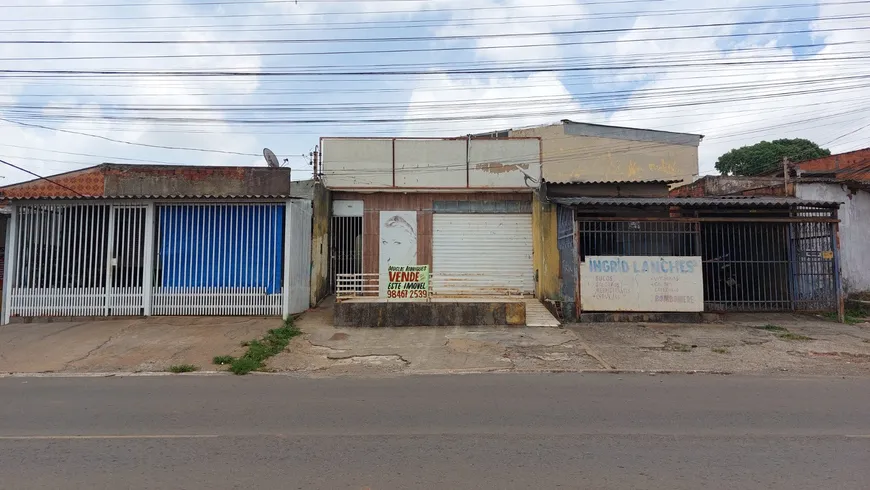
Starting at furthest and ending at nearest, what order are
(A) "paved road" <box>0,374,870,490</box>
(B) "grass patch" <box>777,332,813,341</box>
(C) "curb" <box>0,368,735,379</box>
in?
(B) "grass patch" <box>777,332,813,341</box>, (C) "curb" <box>0,368,735,379</box>, (A) "paved road" <box>0,374,870,490</box>

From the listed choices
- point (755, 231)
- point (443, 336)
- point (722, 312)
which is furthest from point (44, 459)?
point (755, 231)

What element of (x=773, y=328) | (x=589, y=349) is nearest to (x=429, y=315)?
(x=589, y=349)

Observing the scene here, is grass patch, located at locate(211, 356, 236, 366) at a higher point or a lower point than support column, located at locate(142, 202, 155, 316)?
lower

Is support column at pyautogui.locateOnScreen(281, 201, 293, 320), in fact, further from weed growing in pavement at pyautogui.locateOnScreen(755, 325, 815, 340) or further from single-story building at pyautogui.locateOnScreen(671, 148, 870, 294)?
single-story building at pyautogui.locateOnScreen(671, 148, 870, 294)

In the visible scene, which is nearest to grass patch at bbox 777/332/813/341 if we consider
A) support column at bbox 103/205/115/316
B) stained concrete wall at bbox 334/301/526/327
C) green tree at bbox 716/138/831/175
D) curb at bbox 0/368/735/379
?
curb at bbox 0/368/735/379

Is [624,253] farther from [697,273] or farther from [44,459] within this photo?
[44,459]

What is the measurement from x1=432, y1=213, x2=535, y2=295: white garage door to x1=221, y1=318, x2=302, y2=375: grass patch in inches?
233

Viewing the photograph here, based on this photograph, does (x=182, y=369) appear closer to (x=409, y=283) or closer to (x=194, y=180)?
(x=409, y=283)

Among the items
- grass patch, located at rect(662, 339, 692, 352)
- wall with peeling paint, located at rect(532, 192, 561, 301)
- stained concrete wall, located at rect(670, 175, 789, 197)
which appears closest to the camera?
grass patch, located at rect(662, 339, 692, 352)

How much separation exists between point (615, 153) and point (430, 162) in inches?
425

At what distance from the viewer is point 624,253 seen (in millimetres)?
12305

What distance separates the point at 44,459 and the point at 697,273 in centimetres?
1191

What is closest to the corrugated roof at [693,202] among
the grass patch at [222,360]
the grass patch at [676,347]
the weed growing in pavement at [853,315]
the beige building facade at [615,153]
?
the weed growing in pavement at [853,315]

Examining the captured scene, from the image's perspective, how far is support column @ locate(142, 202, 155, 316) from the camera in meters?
11.1
